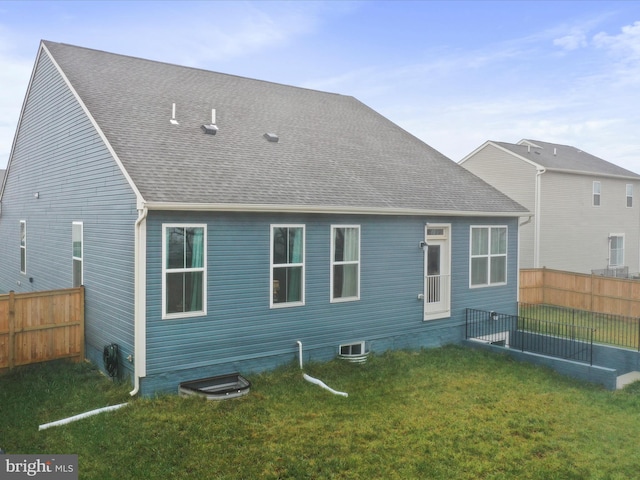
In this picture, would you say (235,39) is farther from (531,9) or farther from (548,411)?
(548,411)

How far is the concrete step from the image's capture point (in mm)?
10522

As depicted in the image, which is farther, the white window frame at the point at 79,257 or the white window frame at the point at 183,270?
the white window frame at the point at 79,257

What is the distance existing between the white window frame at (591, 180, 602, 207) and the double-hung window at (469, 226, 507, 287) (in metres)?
12.3

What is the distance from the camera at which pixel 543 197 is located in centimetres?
2141

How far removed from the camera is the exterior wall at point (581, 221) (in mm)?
21594

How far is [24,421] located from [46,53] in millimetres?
9215

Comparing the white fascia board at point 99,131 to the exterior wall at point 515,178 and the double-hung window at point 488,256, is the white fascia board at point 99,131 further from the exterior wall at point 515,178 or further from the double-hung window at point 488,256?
the exterior wall at point 515,178

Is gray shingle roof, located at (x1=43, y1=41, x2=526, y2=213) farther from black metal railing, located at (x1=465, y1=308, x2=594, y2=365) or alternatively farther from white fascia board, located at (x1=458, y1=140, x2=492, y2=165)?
white fascia board, located at (x1=458, y1=140, x2=492, y2=165)

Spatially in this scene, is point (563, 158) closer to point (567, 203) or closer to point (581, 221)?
point (567, 203)

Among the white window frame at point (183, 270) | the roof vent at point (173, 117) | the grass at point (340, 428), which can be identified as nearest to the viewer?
the grass at point (340, 428)

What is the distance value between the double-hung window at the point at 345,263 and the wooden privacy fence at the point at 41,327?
208 inches

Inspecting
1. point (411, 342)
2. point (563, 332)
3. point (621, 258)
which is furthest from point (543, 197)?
point (411, 342)

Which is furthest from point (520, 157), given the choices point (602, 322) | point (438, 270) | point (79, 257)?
point (79, 257)

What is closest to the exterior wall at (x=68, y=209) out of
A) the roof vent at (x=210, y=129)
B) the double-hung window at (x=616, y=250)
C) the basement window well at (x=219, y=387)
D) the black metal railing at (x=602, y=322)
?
the basement window well at (x=219, y=387)
